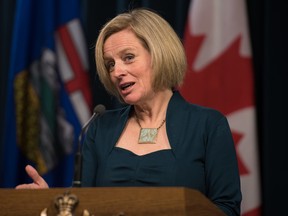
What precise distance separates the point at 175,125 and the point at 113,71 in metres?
0.29

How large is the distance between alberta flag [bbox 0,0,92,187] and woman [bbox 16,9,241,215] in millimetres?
1059

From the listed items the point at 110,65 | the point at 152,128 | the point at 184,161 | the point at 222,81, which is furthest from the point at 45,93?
the point at 184,161

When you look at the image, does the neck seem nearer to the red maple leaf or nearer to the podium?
the podium

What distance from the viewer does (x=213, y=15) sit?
325 centimetres

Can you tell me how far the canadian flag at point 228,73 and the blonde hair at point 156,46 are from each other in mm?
881

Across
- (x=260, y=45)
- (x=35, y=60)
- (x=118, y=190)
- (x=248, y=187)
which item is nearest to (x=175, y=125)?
(x=118, y=190)

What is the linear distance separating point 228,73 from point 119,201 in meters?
1.75

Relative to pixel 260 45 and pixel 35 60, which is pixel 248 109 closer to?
pixel 260 45

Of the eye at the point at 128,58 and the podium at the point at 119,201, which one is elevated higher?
the eye at the point at 128,58

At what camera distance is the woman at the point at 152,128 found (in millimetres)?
2027

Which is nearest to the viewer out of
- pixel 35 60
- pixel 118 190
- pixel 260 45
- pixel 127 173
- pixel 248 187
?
pixel 118 190

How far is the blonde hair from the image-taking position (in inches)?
86.4

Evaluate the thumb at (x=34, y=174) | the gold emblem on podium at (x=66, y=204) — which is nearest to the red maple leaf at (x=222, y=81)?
the thumb at (x=34, y=174)

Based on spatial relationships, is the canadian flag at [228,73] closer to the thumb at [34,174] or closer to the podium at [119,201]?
the thumb at [34,174]
